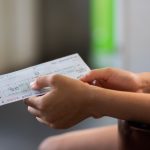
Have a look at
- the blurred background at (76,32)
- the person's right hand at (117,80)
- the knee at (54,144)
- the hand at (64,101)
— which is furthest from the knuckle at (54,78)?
the blurred background at (76,32)

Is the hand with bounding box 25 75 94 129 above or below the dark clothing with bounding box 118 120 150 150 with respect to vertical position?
above

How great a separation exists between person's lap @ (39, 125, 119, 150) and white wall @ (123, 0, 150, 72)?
1.35 meters

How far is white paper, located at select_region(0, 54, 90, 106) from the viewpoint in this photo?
67cm

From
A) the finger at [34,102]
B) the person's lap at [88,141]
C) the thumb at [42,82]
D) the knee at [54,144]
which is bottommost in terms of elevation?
the knee at [54,144]

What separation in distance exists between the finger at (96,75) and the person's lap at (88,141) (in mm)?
134

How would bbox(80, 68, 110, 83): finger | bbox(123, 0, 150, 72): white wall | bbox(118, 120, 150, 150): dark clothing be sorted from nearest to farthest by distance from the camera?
bbox(118, 120, 150, 150): dark clothing, bbox(80, 68, 110, 83): finger, bbox(123, 0, 150, 72): white wall

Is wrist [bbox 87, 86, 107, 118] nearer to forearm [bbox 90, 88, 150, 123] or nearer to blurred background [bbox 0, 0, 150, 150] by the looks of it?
forearm [bbox 90, 88, 150, 123]

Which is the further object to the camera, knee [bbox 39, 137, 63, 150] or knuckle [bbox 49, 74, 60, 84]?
knee [bbox 39, 137, 63, 150]

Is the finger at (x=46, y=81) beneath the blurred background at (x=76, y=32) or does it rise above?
above

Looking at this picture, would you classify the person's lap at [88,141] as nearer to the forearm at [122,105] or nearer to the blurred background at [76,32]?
the forearm at [122,105]

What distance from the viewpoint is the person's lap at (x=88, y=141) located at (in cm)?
78

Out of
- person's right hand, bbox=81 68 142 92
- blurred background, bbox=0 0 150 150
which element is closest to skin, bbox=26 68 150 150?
person's right hand, bbox=81 68 142 92

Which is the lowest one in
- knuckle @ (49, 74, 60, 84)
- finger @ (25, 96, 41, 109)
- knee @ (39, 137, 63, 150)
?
knee @ (39, 137, 63, 150)

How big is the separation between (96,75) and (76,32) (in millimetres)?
1786
